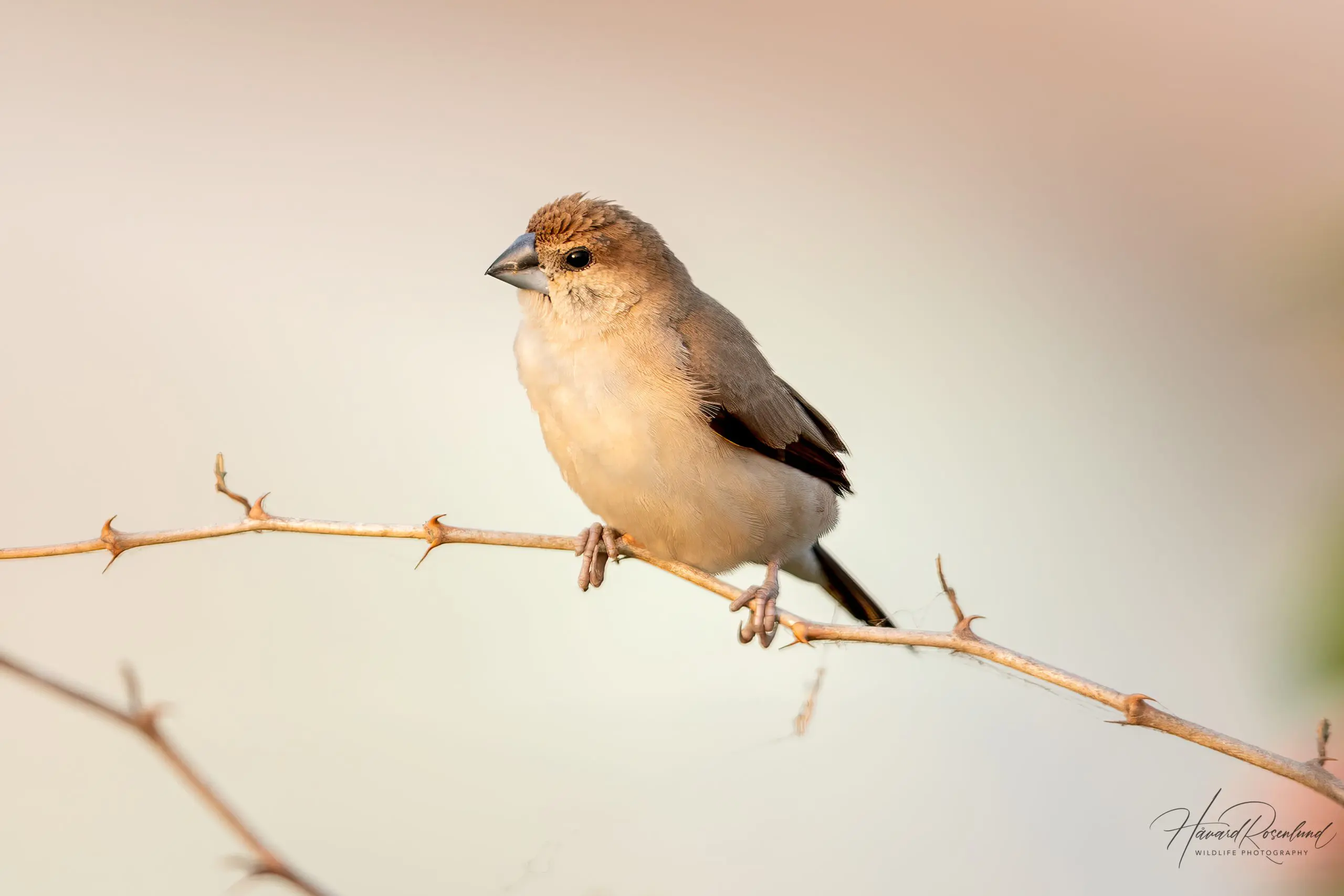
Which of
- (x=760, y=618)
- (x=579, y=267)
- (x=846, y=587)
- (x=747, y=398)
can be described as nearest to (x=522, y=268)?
(x=579, y=267)

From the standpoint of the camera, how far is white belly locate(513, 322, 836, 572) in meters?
1.88

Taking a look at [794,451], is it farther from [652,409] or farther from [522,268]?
[522,268]

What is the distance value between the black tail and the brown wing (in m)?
0.15

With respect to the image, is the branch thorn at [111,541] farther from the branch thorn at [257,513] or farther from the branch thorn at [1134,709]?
the branch thorn at [1134,709]

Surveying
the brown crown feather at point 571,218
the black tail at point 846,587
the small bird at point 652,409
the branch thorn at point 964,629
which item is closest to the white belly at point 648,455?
the small bird at point 652,409

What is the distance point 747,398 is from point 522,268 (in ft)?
1.60

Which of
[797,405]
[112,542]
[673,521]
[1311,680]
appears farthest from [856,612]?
[112,542]

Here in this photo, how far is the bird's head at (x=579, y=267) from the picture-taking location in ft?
6.63

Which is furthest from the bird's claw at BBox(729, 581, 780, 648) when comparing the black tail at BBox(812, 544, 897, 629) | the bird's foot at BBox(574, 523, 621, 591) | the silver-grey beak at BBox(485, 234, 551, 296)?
the silver-grey beak at BBox(485, 234, 551, 296)

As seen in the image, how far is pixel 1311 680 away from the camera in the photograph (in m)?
1.48

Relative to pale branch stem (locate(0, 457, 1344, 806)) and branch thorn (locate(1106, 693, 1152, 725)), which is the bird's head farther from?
branch thorn (locate(1106, 693, 1152, 725))

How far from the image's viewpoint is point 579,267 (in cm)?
204

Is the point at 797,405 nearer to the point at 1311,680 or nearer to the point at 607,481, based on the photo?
the point at 607,481

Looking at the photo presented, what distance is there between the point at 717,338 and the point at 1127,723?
118 centimetres
